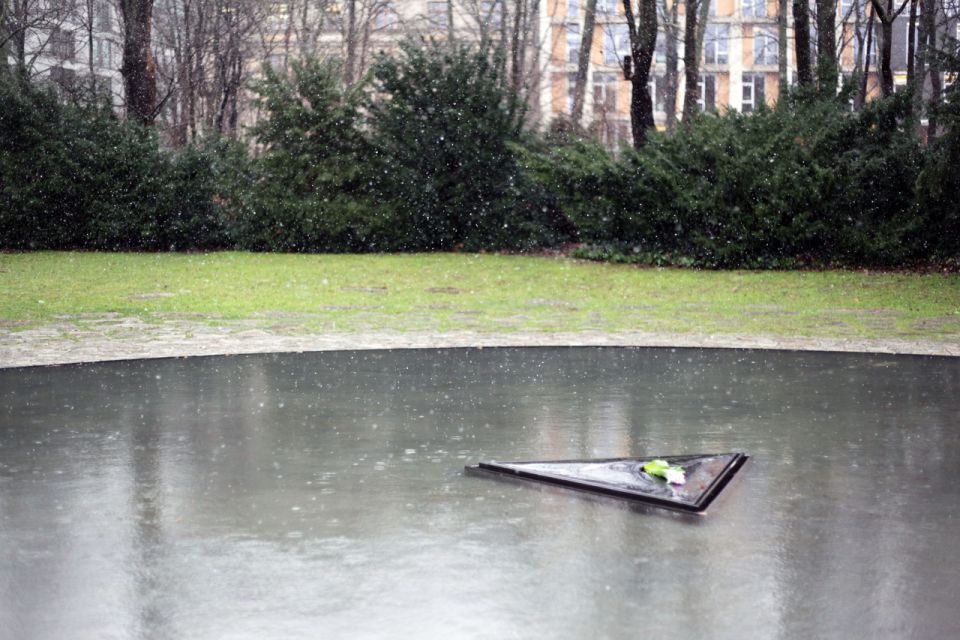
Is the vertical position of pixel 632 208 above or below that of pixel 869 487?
above

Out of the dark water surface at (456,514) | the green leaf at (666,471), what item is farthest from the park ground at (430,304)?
the green leaf at (666,471)

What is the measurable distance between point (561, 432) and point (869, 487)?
6.83 ft

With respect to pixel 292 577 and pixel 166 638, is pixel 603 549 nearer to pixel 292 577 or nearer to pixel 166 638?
pixel 292 577

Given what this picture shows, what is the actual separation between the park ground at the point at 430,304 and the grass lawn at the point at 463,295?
0.03 meters

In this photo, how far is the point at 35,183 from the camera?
2398 cm

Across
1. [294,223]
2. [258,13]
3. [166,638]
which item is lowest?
[166,638]

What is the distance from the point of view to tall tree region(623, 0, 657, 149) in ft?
82.6

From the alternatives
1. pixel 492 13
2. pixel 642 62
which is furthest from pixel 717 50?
pixel 642 62

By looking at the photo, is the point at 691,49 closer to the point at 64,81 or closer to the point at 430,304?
the point at 430,304

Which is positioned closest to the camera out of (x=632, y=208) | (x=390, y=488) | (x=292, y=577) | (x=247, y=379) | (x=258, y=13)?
(x=292, y=577)

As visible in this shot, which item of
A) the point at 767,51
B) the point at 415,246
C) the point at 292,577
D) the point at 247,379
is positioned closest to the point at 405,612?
the point at 292,577

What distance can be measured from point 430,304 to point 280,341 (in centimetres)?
440

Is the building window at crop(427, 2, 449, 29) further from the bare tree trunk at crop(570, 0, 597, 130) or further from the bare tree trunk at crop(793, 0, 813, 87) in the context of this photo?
the bare tree trunk at crop(793, 0, 813, 87)

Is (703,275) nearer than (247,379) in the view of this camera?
No
